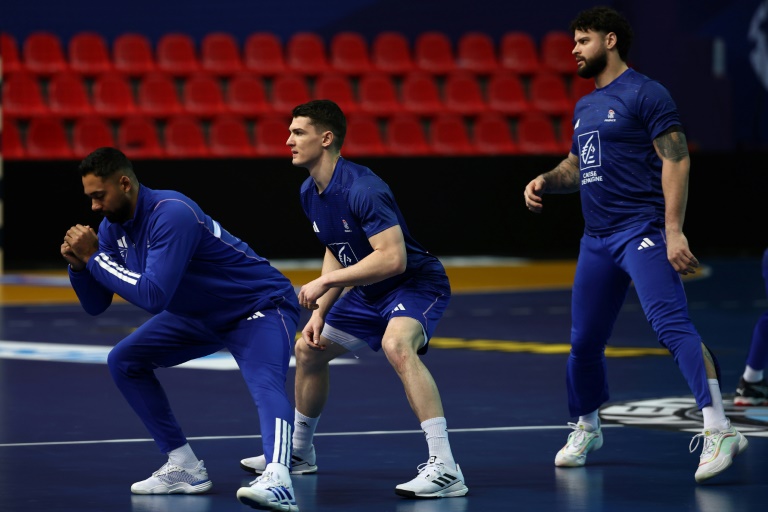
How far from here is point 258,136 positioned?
20.2 meters

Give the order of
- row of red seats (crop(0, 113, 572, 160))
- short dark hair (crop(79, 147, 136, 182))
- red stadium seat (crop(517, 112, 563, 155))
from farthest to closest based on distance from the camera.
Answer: red stadium seat (crop(517, 112, 563, 155))
row of red seats (crop(0, 113, 572, 160))
short dark hair (crop(79, 147, 136, 182))

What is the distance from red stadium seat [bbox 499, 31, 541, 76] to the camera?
21828mm

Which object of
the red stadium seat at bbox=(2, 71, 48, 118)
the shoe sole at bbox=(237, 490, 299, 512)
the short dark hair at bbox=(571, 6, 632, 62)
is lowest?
the shoe sole at bbox=(237, 490, 299, 512)

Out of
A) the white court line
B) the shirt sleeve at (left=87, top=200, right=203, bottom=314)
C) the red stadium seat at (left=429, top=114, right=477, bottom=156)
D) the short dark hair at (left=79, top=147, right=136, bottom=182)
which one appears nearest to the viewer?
the shirt sleeve at (left=87, top=200, right=203, bottom=314)

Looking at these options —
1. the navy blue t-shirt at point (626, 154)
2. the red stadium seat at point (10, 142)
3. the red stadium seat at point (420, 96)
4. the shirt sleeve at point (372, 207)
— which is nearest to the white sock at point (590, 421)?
the navy blue t-shirt at point (626, 154)

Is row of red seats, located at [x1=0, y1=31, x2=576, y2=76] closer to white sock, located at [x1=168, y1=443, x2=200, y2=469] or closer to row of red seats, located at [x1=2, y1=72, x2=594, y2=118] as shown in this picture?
row of red seats, located at [x1=2, y1=72, x2=594, y2=118]

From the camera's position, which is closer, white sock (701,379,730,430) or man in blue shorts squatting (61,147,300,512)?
man in blue shorts squatting (61,147,300,512)

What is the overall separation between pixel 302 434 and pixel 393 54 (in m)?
15.1

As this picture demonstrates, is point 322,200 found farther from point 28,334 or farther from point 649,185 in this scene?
point 28,334

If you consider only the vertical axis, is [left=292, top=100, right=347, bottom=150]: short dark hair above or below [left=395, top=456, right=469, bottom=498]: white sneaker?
above

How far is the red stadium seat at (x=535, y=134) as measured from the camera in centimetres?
2128

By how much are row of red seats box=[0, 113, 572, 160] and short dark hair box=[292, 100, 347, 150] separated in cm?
1305

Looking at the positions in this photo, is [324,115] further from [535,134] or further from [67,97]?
[535,134]

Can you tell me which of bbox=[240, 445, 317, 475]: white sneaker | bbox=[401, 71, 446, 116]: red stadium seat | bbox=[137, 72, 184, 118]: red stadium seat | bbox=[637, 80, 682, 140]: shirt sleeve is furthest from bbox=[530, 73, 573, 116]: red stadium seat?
bbox=[240, 445, 317, 475]: white sneaker
